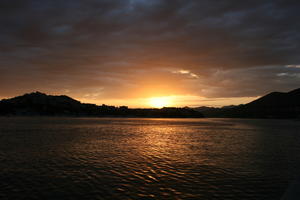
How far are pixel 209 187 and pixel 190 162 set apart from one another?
10517 millimetres

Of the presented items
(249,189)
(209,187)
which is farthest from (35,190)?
(249,189)

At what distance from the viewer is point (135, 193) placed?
Result: 58.8 feet

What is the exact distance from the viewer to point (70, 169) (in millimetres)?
25453

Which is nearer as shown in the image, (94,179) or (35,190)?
(35,190)

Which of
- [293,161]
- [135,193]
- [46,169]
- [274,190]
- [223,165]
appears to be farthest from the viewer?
[293,161]

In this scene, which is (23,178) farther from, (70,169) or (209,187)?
(209,187)

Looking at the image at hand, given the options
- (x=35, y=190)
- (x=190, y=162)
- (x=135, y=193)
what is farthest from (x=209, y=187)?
(x=35, y=190)

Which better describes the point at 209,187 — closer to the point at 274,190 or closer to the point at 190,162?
the point at 274,190

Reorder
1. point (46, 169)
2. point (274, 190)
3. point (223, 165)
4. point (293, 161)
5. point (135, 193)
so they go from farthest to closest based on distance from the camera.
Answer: point (293, 161) < point (223, 165) < point (46, 169) < point (274, 190) < point (135, 193)

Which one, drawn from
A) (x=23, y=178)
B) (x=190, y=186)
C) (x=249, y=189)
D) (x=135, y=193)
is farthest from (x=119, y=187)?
(x=249, y=189)

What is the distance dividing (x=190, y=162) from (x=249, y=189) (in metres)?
11.4

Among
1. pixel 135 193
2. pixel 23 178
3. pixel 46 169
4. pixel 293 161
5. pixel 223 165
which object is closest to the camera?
pixel 135 193

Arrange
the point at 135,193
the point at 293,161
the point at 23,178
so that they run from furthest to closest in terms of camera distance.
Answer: the point at 293,161 → the point at 23,178 → the point at 135,193

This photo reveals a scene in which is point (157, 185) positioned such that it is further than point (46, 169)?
No
